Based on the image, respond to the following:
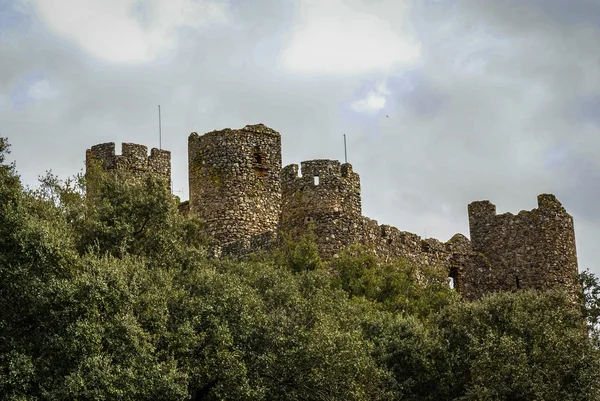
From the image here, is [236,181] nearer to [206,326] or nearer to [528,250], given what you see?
[528,250]

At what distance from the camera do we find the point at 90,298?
27562 millimetres

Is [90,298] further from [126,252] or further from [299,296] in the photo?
[299,296]

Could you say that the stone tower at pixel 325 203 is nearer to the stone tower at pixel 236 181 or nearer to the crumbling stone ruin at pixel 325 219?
the crumbling stone ruin at pixel 325 219

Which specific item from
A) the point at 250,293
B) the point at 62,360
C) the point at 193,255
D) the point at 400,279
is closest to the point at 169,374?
the point at 62,360

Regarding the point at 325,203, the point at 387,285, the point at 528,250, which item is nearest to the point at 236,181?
the point at 325,203

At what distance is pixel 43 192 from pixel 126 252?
13.3 ft

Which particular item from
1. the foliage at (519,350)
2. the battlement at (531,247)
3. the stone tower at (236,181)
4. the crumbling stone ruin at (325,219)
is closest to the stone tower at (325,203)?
the crumbling stone ruin at (325,219)

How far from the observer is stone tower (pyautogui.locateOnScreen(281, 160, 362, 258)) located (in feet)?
134

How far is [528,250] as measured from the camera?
149 feet

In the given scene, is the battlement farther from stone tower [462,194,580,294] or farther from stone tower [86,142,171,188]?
stone tower [86,142,171,188]

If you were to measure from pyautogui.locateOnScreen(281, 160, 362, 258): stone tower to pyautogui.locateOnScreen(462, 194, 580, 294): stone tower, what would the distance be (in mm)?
6525

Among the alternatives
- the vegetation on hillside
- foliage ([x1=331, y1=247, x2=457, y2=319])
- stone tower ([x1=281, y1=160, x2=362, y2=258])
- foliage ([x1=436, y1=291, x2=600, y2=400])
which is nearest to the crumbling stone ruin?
stone tower ([x1=281, y1=160, x2=362, y2=258])

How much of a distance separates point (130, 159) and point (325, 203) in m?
9.05

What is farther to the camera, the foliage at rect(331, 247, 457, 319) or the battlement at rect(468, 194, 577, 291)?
the battlement at rect(468, 194, 577, 291)
